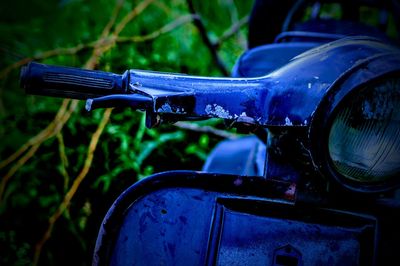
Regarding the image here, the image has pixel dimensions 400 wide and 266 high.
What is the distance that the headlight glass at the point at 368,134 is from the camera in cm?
67

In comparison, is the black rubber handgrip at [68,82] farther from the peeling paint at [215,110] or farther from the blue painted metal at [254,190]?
the peeling paint at [215,110]

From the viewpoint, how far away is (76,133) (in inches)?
86.0

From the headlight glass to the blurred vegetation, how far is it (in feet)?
4.50

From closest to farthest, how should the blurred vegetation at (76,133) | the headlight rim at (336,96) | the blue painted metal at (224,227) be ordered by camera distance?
the headlight rim at (336,96) → the blue painted metal at (224,227) → the blurred vegetation at (76,133)

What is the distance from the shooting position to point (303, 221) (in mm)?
830

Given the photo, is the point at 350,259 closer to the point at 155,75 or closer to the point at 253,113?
the point at 253,113

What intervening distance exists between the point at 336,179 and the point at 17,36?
2.69 metres

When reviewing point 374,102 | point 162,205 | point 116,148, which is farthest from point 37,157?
point 374,102

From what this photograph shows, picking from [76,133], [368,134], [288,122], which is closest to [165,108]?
[288,122]

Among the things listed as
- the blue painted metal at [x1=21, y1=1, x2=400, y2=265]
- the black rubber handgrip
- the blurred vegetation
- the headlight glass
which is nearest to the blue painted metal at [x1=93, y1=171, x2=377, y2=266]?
the blue painted metal at [x1=21, y1=1, x2=400, y2=265]

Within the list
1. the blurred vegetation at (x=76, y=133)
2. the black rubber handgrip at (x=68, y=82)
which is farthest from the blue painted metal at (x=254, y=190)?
the blurred vegetation at (x=76, y=133)

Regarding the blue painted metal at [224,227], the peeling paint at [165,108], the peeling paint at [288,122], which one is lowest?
the blue painted metal at [224,227]

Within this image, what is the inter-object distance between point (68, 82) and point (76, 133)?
62.6 inches

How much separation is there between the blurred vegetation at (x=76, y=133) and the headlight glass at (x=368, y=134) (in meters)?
1.37
